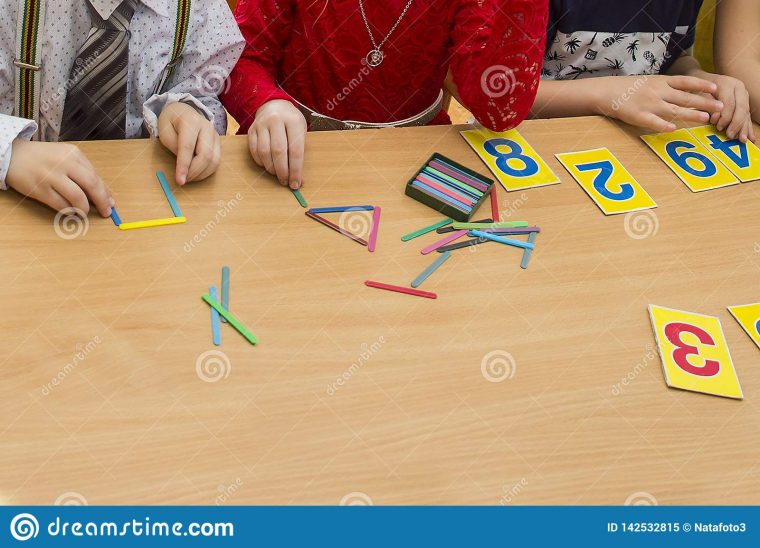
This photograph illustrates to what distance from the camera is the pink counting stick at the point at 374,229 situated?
88 cm

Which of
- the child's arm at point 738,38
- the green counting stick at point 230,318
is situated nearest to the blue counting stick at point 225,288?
the green counting stick at point 230,318

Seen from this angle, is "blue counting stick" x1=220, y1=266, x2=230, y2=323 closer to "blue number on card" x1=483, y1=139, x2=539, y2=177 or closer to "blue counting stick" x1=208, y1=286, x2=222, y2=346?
"blue counting stick" x1=208, y1=286, x2=222, y2=346

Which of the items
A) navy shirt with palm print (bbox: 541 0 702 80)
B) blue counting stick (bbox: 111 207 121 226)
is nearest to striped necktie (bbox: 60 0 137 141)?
blue counting stick (bbox: 111 207 121 226)

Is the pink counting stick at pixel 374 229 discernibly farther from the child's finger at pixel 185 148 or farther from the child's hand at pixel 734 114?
the child's hand at pixel 734 114

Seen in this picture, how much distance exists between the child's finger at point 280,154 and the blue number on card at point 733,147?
690 mm

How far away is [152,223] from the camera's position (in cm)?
87

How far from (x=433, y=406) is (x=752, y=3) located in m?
1.15

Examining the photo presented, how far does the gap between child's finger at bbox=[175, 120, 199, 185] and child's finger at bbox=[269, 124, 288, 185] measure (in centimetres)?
10

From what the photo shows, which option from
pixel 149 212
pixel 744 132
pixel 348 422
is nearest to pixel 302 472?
pixel 348 422

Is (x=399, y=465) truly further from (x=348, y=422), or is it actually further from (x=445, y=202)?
(x=445, y=202)

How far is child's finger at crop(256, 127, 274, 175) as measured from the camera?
0.96m

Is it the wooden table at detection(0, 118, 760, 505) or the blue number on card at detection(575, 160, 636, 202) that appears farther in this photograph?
the blue number on card at detection(575, 160, 636, 202)

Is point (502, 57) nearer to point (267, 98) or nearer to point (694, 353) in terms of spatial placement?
point (267, 98)

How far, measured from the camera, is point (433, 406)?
73 centimetres
